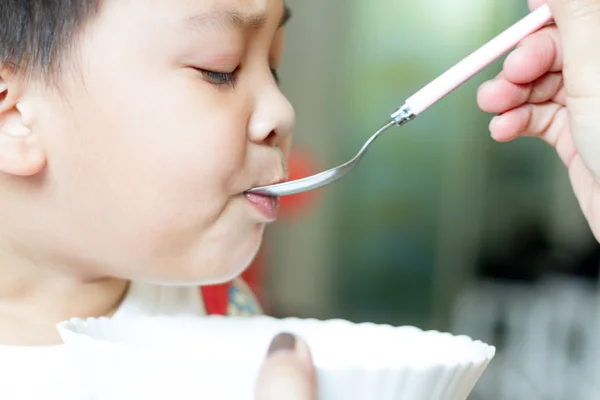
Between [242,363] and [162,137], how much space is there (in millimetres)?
226

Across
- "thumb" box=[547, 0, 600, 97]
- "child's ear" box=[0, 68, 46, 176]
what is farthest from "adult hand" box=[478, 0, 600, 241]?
"child's ear" box=[0, 68, 46, 176]

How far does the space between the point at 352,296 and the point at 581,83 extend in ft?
7.63

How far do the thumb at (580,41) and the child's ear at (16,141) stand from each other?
0.48m

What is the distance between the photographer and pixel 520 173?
261 centimetres

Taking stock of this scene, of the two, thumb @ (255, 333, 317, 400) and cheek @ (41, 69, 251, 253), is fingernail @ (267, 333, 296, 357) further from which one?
cheek @ (41, 69, 251, 253)

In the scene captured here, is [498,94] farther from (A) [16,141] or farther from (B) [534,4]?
(A) [16,141]

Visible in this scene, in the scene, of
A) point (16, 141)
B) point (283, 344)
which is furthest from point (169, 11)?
point (283, 344)

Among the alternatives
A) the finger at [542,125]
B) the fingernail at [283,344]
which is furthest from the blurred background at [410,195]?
the fingernail at [283,344]

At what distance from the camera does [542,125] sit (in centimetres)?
82

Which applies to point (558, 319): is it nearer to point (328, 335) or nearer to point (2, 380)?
point (328, 335)

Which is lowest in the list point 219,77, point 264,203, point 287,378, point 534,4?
point 287,378

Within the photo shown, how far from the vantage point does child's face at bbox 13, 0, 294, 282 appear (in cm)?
61

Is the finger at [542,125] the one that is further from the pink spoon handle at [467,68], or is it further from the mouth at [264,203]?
the mouth at [264,203]

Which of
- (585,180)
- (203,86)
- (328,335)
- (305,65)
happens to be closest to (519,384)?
(305,65)
